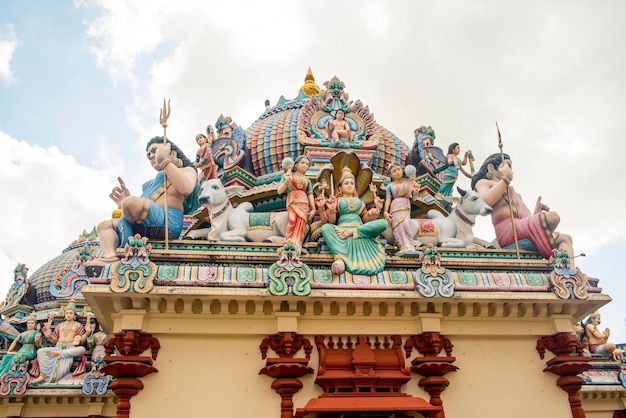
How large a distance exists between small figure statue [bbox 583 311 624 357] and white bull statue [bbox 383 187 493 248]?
7.30 metres

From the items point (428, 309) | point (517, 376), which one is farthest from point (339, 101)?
point (517, 376)

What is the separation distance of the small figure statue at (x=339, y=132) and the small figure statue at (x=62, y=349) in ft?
28.9

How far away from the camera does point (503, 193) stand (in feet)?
41.3

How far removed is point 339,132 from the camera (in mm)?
15234

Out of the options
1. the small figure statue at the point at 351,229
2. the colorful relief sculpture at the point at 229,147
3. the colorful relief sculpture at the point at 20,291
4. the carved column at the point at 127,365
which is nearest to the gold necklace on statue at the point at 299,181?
the small figure statue at the point at 351,229

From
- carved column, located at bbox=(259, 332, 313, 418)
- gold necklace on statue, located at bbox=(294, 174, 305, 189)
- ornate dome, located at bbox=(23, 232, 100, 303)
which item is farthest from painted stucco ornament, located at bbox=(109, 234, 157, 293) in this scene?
ornate dome, located at bbox=(23, 232, 100, 303)

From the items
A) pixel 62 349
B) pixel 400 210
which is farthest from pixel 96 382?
pixel 400 210

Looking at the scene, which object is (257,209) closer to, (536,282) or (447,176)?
(447,176)

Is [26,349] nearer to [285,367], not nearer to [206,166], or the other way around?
[206,166]

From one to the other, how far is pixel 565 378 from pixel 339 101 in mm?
9489

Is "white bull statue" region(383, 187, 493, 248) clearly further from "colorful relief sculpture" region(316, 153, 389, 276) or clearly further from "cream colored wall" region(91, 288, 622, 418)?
"cream colored wall" region(91, 288, 622, 418)

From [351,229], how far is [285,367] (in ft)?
10.2

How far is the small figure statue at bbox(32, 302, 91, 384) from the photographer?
14.6 metres

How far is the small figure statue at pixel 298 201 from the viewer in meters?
11.1
